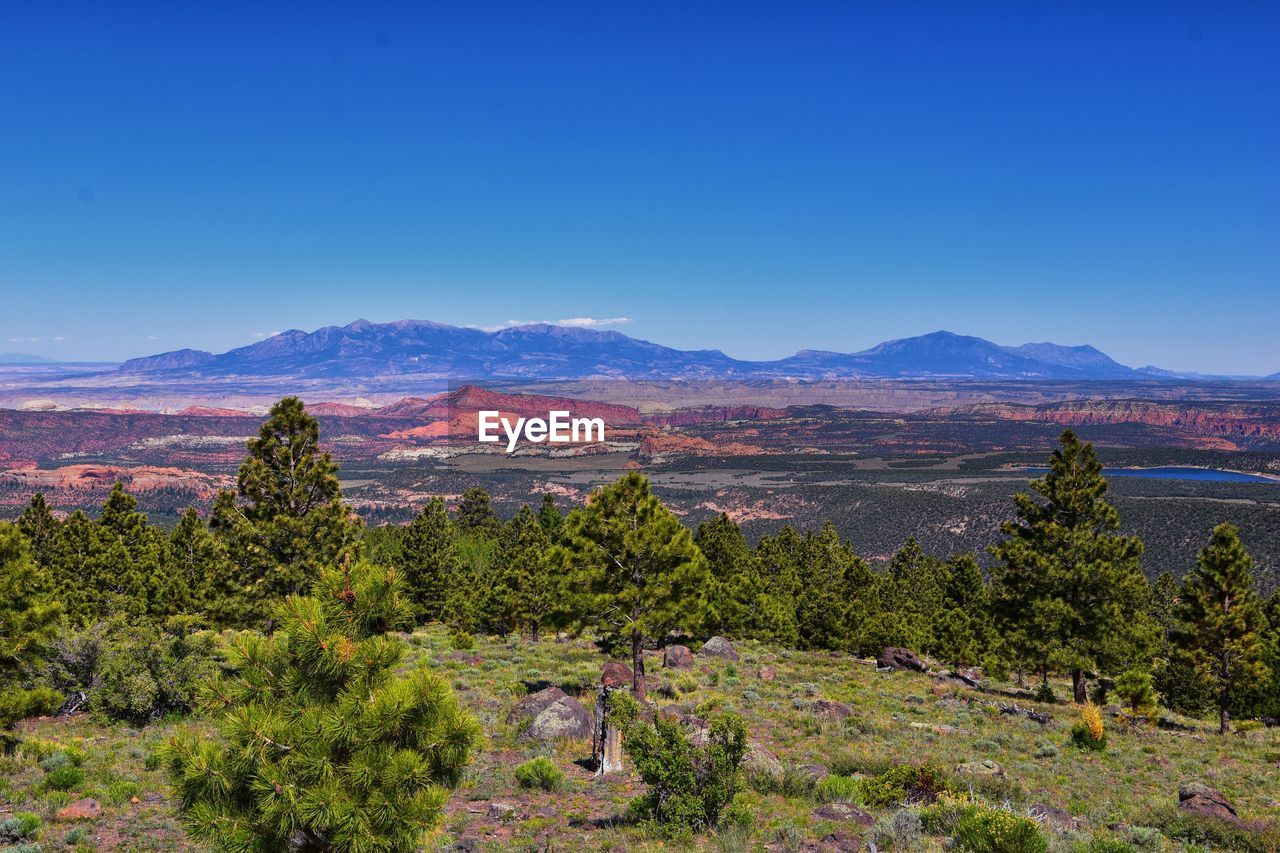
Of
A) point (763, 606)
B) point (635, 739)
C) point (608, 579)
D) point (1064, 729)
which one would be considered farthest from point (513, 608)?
point (635, 739)

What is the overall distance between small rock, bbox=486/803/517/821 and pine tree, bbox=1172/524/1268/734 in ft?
93.0

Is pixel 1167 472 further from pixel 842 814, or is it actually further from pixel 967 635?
pixel 842 814

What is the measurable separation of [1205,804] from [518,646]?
29646 millimetres

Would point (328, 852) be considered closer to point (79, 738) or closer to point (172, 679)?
point (79, 738)

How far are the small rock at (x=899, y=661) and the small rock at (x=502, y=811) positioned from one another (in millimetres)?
28222

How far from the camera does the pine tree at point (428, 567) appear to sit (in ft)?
176

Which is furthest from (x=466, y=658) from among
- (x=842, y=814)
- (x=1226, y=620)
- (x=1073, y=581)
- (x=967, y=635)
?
(x=967, y=635)

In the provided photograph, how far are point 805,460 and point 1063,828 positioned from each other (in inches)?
7057

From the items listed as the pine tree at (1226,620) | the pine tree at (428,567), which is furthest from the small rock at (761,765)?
the pine tree at (428,567)

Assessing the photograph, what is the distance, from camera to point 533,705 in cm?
1991

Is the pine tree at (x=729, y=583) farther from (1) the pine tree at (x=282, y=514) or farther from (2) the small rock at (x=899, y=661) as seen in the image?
(1) the pine tree at (x=282, y=514)

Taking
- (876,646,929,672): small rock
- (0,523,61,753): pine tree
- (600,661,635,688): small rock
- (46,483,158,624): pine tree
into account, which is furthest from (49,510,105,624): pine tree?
(876,646,929,672): small rock

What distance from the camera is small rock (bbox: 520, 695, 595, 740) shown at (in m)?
18.0

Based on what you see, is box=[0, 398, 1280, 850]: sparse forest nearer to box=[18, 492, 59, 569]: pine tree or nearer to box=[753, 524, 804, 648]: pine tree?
box=[18, 492, 59, 569]: pine tree
